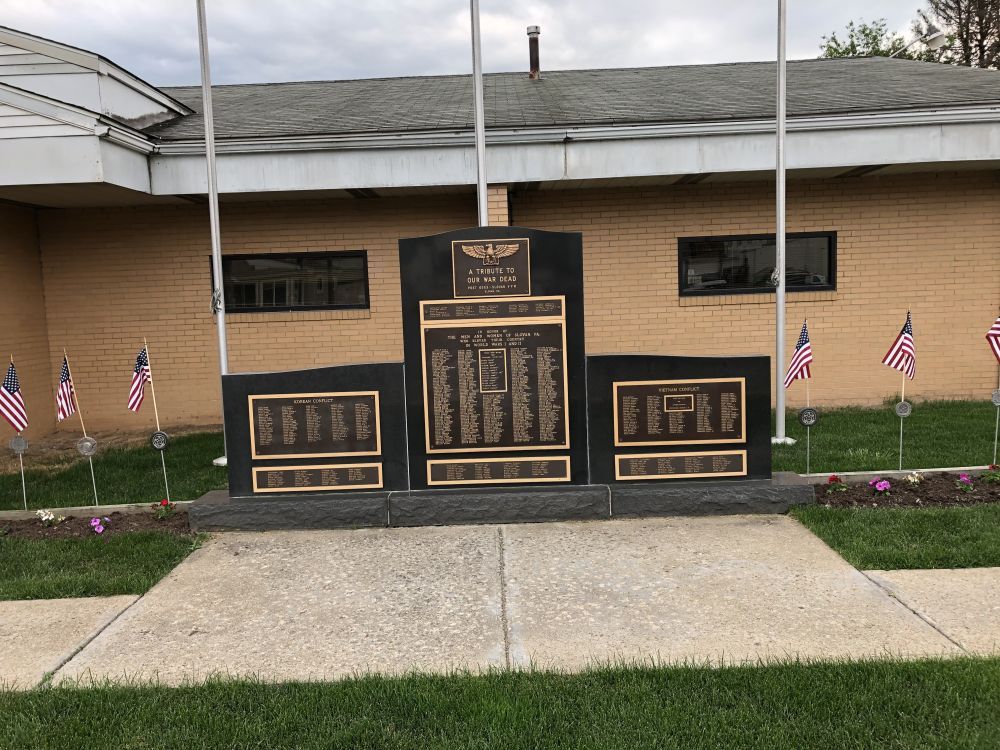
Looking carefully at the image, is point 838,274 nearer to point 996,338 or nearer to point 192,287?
point 996,338

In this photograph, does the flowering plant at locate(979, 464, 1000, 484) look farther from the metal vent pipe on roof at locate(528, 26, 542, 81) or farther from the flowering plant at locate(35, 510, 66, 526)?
the metal vent pipe on roof at locate(528, 26, 542, 81)

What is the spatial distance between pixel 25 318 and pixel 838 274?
11612 millimetres

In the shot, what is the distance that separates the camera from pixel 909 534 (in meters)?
5.79

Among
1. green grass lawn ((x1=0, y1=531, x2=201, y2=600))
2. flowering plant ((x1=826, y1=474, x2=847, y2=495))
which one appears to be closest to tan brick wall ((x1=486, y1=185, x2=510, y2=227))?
flowering plant ((x1=826, y1=474, x2=847, y2=495))

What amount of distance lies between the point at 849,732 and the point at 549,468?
3.58 metres

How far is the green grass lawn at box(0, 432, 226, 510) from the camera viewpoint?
7.58 m

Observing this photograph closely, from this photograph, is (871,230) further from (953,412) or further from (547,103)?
(547,103)

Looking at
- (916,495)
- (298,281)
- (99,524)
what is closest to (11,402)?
(99,524)

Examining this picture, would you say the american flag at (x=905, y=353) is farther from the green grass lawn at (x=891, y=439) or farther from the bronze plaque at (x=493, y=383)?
the bronze plaque at (x=493, y=383)

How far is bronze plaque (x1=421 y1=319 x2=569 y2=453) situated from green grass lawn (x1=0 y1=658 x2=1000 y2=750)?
2.92 metres

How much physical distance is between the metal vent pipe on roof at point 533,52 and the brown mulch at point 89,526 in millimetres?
11656

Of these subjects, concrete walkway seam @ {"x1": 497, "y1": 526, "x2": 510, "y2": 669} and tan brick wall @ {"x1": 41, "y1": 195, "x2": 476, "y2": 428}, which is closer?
concrete walkway seam @ {"x1": 497, "y1": 526, "x2": 510, "y2": 669}

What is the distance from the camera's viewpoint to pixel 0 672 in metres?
4.12

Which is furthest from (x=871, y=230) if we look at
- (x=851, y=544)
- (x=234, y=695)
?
(x=234, y=695)
